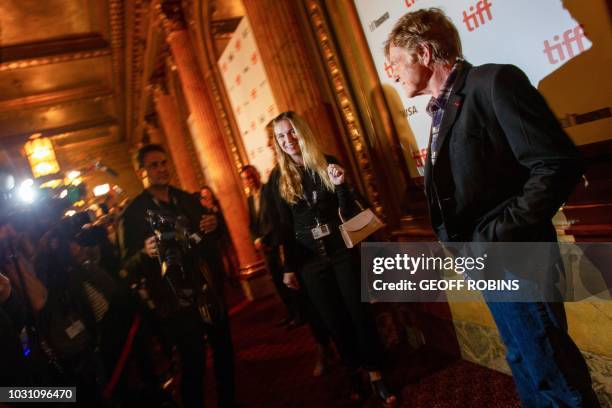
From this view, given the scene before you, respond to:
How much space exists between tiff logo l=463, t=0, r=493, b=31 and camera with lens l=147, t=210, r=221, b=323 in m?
1.81

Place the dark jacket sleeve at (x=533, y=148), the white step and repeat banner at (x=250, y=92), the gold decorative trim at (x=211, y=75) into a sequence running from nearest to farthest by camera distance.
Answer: the dark jacket sleeve at (x=533, y=148)
the white step and repeat banner at (x=250, y=92)
the gold decorative trim at (x=211, y=75)

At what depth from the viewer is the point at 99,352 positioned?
7.47ft

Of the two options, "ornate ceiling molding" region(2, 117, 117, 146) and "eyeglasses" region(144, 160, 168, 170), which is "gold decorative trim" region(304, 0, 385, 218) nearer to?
"eyeglasses" region(144, 160, 168, 170)

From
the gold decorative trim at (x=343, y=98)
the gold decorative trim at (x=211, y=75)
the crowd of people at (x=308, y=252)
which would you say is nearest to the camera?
the crowd of people at (x=308, y=252)

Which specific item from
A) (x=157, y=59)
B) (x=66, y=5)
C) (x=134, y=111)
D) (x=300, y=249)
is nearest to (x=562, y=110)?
(x=300, y=249)

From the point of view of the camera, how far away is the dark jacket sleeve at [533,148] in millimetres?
1033

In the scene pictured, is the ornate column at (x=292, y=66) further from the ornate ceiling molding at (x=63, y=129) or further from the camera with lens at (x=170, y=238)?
the ornate ceiling molding at (x=63, y=129)

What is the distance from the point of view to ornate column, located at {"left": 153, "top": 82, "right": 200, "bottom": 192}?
8398mm

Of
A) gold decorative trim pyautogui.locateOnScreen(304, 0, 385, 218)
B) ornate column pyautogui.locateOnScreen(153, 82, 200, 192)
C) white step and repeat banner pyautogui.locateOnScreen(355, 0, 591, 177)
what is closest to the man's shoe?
gold decorative trim pyautogui.locateOnScreen(304, 0, 385, 218)

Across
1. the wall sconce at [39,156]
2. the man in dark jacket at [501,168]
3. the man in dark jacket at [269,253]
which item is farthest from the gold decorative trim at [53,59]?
the man in dark jacket at [501,168]

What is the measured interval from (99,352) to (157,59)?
6454mm

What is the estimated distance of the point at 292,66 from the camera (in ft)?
9.60

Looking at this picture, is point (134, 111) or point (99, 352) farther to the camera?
point (134, 111)

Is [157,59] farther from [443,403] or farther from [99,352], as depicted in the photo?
[443,403]
